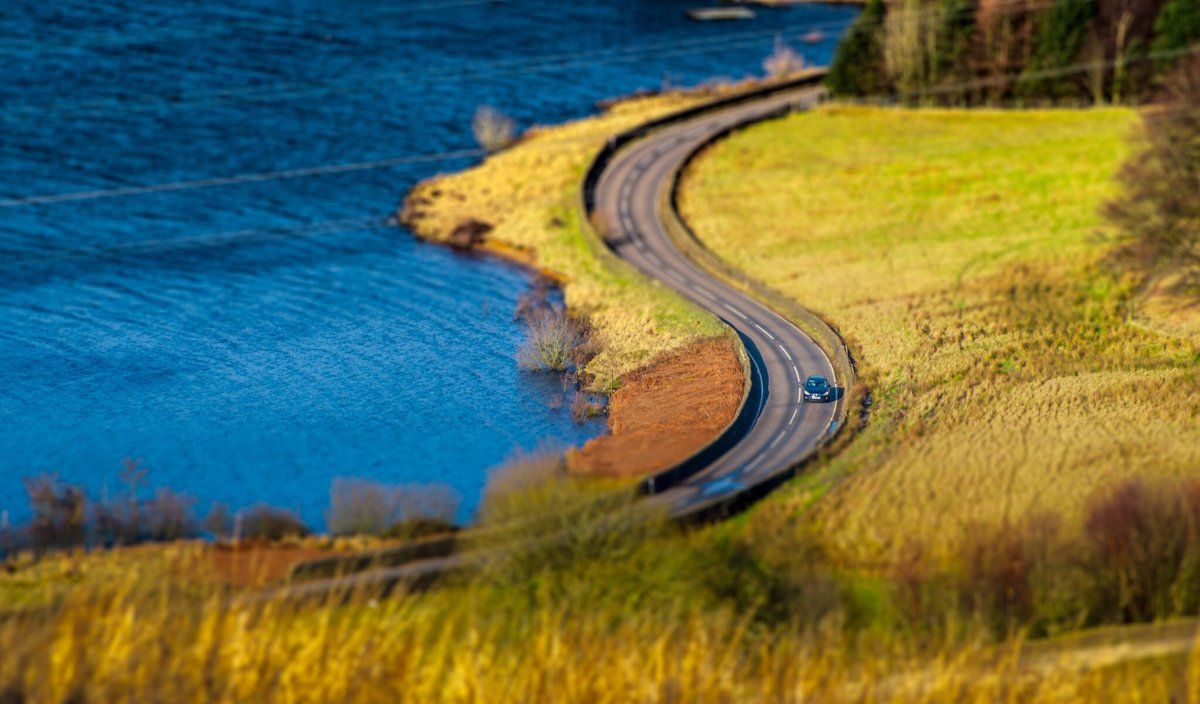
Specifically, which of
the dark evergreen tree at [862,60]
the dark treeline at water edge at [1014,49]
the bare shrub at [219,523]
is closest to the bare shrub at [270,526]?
the bare shrub at [219,523]

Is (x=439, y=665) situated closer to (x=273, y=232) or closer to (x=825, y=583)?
(x=825, y=583)

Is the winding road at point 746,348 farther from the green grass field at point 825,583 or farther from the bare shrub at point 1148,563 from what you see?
the bare shrub at point 1148,563

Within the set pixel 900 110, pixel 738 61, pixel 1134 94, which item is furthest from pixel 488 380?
pixel 738 61

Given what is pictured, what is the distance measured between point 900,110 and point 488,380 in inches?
2073

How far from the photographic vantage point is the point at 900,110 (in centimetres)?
11219

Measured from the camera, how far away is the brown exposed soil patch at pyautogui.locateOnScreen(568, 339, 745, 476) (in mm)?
59344

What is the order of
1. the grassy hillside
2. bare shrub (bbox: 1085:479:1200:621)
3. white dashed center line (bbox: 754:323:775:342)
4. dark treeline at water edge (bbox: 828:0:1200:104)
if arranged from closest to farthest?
bare shrub (bbox: 1085:479:1200:621) → the grassy hillside → white dashed center line (bbox: 754:323:775:342) → dark treeline at water edge (bbox: 828:0:1200:104)

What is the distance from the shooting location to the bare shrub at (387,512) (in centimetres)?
5191

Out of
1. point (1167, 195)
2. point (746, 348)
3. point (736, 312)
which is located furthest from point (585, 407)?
point (1167, 195)

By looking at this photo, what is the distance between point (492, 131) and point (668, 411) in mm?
48980

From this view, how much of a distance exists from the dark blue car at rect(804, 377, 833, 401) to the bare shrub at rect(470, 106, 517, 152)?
49.5 meters

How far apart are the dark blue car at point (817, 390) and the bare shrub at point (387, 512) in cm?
1804

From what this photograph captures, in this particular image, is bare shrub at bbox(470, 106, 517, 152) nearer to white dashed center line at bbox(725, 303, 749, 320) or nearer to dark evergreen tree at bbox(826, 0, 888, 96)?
dark evergreen tree at bbox(826, 0, 888, 96)

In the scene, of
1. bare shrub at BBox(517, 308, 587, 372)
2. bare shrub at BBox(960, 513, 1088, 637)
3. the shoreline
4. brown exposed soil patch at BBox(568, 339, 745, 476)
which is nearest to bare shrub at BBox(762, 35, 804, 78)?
the shoreline
